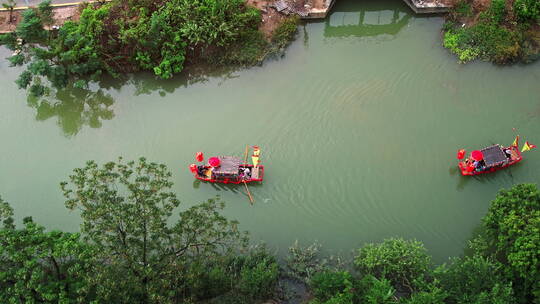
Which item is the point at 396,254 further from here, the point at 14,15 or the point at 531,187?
the point at 14,15

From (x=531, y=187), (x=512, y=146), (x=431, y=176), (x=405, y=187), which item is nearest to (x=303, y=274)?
(x=405, y=187)

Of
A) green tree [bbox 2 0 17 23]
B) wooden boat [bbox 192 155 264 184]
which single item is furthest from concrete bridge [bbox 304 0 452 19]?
green tree [bbox 2 0 17 23]

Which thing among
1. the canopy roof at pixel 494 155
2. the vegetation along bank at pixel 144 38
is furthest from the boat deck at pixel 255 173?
the canopy roof at pixel 494 155

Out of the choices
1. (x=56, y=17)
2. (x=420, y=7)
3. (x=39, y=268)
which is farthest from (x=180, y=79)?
(x=420, y=7)

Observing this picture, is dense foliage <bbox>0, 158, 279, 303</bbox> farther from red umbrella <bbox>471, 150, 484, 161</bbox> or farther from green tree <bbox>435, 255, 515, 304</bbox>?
red umbrella <bbox>471, 150, 484, 161</bbox>

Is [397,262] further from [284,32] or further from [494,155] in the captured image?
[284,32]

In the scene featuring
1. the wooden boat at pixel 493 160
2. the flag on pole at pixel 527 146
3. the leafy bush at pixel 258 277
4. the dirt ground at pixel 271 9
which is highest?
the dirt ground at pixel 271 9

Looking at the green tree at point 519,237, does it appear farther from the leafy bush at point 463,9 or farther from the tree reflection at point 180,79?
the tree reflection at point 180,79

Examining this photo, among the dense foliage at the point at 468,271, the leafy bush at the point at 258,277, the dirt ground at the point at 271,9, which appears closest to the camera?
the dense foliage at the point at 468,271

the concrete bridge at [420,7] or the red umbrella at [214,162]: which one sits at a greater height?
the concrete bridge at [420,7]
